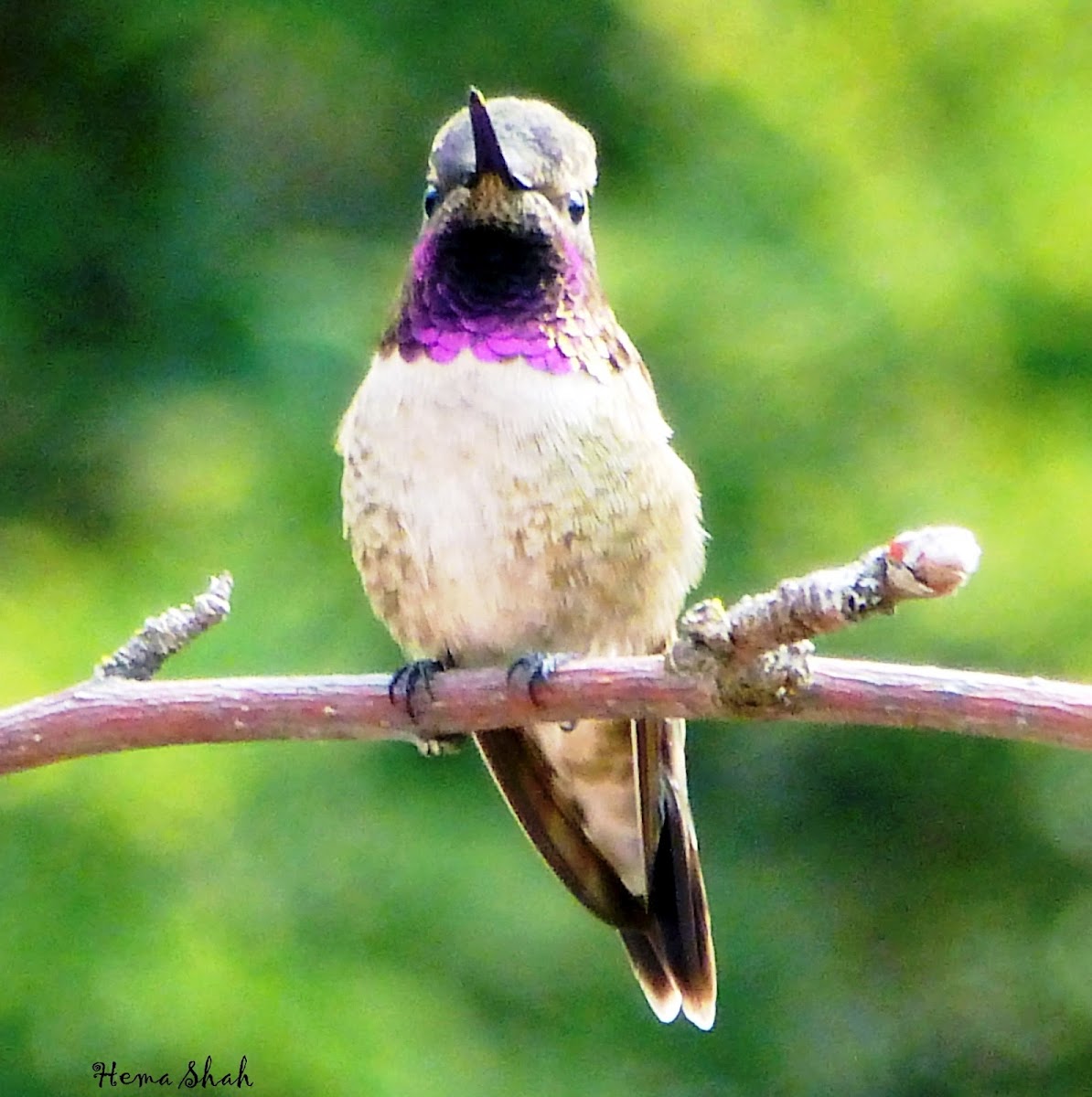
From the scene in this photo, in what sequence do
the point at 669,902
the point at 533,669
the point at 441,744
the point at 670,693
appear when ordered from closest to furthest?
the point at 670,693
the point at 533,669
the point at 441,744
the point at 669,902

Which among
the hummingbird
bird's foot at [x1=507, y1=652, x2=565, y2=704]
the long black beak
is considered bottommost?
bird's foot at [x1=507, y1=652, x2=565, y2=704]

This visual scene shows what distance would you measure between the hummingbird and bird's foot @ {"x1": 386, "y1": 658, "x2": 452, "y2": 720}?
1 centimetres

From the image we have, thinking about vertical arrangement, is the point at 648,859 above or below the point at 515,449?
below

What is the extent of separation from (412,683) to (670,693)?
0.41 m

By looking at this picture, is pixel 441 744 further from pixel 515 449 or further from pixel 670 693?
pixel 670 693

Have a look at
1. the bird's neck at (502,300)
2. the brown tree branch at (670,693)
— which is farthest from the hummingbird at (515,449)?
the brown tree branch at (670,693)

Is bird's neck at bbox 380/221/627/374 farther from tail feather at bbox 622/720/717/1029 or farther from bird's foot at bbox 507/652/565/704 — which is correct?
tail feather at bbox 622/720/717/1029

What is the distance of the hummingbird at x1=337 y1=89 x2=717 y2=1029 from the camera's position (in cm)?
197

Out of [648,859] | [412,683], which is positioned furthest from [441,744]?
[648,859]

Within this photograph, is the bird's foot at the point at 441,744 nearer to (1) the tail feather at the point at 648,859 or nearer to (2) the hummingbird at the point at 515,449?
(2) the hummingbird at the point at 515,449

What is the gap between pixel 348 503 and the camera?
212cm

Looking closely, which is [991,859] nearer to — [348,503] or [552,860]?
[552,860]

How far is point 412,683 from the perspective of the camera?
1.84 metres

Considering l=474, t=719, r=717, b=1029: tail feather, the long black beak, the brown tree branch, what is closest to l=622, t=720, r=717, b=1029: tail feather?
l=474, t=719, r=717, b=1029: tail feather
